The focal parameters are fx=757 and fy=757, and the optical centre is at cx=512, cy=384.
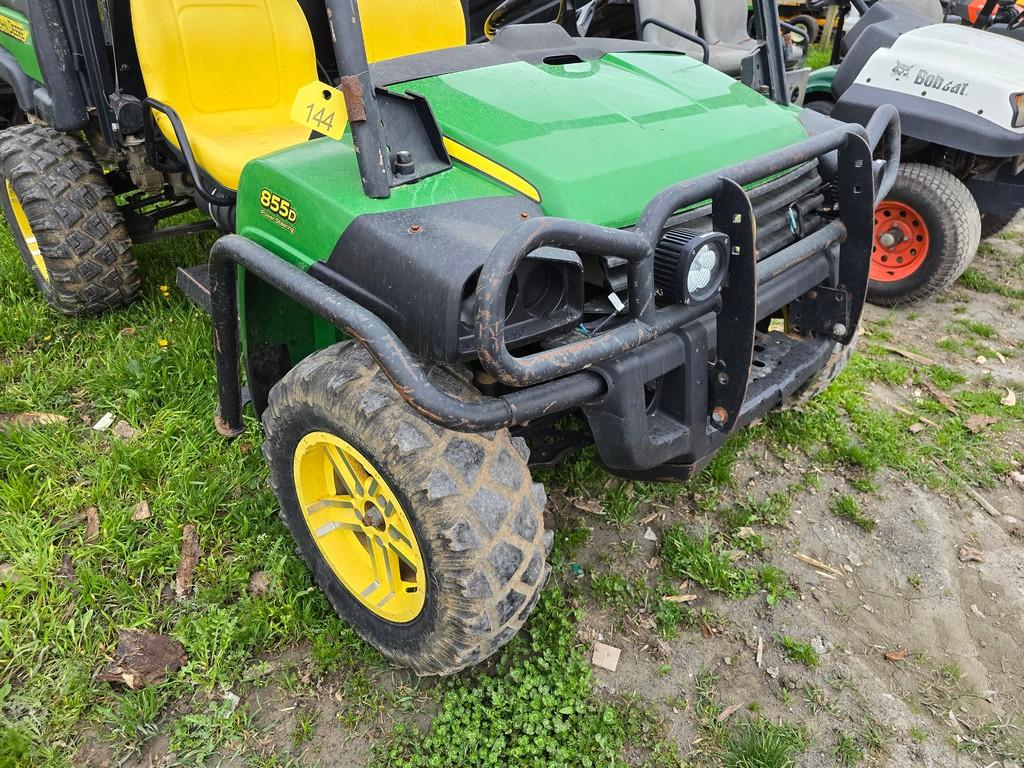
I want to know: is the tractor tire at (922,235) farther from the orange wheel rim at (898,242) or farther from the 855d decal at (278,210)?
the 855d decal at (278,210)

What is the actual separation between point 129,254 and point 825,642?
3289mm

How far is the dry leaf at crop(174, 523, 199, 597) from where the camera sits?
7.80 ft

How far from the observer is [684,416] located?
6.12 feet

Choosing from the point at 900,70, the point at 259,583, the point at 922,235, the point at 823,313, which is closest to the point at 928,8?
the point at 900,70

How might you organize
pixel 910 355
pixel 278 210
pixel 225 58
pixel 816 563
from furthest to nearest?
pixel 910 355, pixel 225 58, pixel 816 563, pixel 278 210

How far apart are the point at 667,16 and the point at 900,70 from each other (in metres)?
1.65

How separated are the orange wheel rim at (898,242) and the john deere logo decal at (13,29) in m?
4.29

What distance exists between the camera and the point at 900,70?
4.09m

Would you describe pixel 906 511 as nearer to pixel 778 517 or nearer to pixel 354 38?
pixel 778 517

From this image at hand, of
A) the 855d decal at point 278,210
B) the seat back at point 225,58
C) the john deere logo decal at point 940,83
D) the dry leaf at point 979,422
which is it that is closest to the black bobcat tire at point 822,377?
the dry leaf at point 979,422

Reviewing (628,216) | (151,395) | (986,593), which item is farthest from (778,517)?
(151,395)

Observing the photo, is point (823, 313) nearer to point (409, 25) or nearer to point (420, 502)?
point (420, 502)

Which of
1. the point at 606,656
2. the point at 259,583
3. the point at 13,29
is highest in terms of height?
the point at 13,29

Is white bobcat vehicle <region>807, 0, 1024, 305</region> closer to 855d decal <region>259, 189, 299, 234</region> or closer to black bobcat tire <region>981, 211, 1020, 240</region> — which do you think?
black bobcat tire <region>981, 211, 1020, 240</region>
